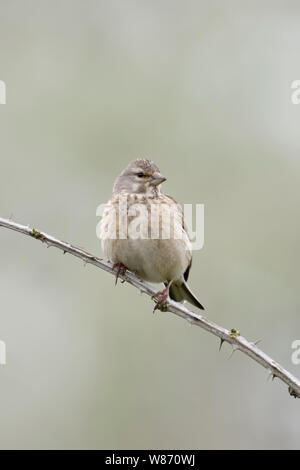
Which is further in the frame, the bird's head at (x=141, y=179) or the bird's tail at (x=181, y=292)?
the bird's tail at (x=181, y=292)

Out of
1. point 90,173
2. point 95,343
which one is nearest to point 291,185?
point 90,173

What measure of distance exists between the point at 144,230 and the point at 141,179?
1.63 feet

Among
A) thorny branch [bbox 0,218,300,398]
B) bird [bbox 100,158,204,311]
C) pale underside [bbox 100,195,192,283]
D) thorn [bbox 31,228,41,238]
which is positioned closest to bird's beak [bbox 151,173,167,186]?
bird [bbox 100,158,204,311]

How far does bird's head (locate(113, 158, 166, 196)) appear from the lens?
20.0ft

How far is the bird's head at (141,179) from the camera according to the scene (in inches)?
240

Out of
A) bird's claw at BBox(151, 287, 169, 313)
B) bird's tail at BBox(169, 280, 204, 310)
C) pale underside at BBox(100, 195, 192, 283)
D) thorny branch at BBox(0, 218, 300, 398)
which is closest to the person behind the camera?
thorny branch at BBox(0, 218, 300, 398)

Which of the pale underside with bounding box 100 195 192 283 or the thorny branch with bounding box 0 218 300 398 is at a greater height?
the pale underside with bounding box 100 195 192 283

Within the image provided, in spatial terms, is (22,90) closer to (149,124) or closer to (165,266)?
(149,124)
